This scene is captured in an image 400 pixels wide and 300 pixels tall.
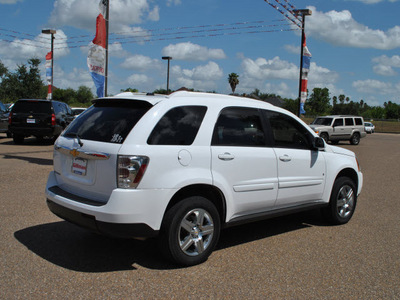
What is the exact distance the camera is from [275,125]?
16.5 ft

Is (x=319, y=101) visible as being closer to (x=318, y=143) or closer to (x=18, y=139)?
(x=18, y=139)

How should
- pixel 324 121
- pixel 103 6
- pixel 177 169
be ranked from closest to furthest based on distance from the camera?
pixel 177 169, pixel 103 6, pixel 324 121

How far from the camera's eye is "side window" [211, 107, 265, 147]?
4.36 m

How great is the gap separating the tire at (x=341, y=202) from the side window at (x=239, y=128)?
169 centimetres

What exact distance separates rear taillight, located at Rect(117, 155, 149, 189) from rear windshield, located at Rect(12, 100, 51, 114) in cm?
1309

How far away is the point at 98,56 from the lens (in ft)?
40.1

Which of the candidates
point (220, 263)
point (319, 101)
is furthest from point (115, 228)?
point (319, 101)

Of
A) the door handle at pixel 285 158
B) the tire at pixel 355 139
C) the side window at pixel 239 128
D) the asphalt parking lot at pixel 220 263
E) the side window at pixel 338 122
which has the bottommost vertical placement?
the asphalt parking lot at pixel 220 263

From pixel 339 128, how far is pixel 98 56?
60.4 ft

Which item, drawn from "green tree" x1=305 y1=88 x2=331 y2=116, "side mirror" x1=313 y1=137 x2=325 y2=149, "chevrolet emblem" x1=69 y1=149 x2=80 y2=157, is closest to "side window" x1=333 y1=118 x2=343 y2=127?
"side mirror" x1=313 y1=137 x2=325 y2=149

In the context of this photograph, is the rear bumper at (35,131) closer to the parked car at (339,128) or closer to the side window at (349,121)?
the parked car at (339,128)

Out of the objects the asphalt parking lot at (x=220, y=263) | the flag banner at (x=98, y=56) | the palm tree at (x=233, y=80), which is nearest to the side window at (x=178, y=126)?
the asphalt parking lot at (x=220, y=263)

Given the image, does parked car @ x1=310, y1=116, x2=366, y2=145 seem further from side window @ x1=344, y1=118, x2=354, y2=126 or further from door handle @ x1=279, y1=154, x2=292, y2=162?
door handle @ x1=279, y1=154, x2=292, y2=162

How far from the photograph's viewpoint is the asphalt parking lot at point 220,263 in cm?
353
